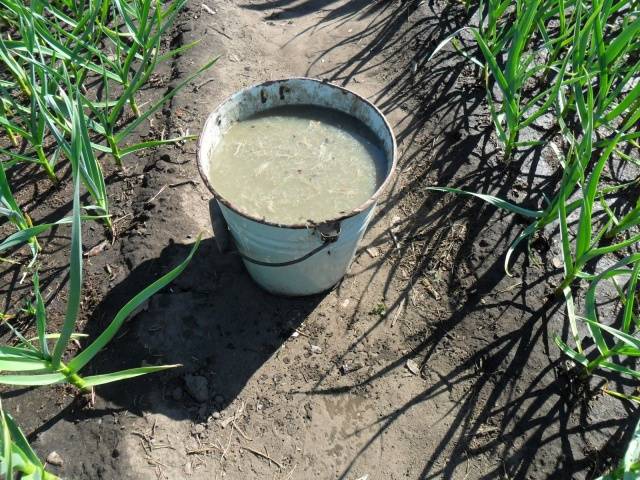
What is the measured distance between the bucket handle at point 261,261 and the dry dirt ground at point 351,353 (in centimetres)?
31

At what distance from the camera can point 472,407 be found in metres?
1.75

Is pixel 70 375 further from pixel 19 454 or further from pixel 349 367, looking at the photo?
pixel 349 367

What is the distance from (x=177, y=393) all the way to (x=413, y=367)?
2.85 feet

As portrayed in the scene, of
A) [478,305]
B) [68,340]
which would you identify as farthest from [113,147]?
[478,305]

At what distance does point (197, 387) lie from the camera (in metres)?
1.75

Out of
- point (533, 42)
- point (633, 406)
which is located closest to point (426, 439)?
point (633, 406)

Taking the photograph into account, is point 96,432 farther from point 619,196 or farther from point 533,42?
point 533,42

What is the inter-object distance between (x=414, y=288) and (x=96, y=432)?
1.29m

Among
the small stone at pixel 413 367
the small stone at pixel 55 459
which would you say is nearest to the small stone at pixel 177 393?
the small stone at pixel 55 459

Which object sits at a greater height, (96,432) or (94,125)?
(94,125)

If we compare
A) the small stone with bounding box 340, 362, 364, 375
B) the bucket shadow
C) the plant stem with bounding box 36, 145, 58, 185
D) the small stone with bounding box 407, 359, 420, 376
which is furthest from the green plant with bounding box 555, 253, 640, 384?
the plant stem with bounding box 36, 145, 58, 185

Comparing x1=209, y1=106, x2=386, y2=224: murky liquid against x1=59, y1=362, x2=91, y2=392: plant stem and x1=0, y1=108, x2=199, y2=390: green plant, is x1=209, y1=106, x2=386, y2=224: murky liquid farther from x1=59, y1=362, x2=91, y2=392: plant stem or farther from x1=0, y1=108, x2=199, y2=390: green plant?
x1=59, y1=362, x2=91, y2=392: plant stem

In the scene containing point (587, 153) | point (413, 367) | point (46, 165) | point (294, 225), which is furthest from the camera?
point (46, 165)

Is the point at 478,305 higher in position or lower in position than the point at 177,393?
higher
